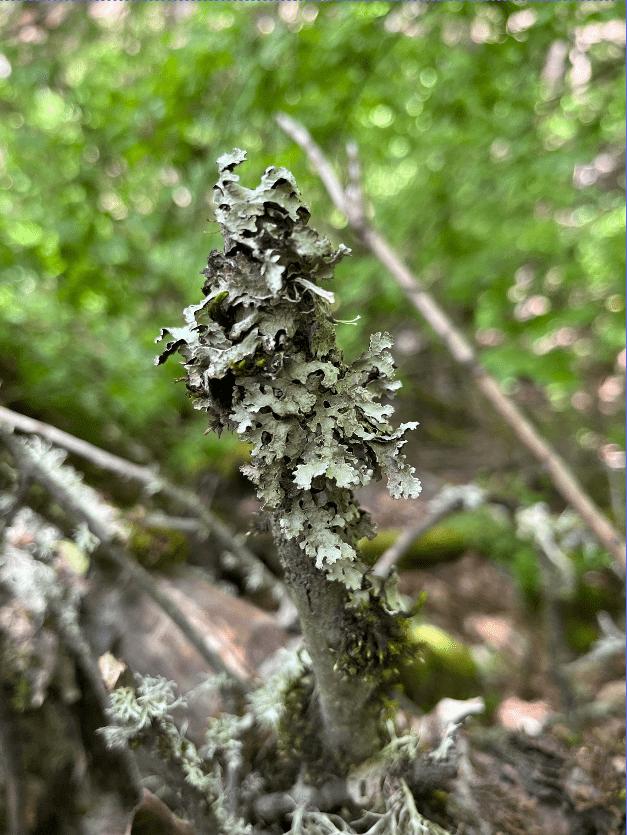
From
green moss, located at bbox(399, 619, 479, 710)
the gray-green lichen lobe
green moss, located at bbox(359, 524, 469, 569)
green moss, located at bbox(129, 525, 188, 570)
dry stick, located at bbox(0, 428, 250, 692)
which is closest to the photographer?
the gray-green lichen lobe

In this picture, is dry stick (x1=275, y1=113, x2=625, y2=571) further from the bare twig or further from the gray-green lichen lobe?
the gray-green lichen lobe

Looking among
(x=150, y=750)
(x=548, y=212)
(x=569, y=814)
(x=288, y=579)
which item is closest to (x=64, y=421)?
(x=150, y=750)

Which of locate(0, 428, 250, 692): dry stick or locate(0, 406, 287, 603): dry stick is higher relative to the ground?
locate(0, 406, 287, 603): dry stick

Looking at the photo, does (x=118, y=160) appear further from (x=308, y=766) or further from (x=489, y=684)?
(x=489, y=684)

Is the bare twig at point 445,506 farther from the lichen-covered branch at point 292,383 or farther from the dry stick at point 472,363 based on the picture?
the lichen-covered branch at point 292,383

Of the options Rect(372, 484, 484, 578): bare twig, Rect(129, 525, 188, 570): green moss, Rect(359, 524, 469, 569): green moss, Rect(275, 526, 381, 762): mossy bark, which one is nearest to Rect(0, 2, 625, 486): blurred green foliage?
Rect(372, 484, 484, 578): bare twig

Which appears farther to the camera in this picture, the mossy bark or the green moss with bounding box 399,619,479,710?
the green moss with bounding box 399,619,479,710

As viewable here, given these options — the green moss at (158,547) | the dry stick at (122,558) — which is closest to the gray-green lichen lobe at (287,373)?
the dry stick at (122,558)
